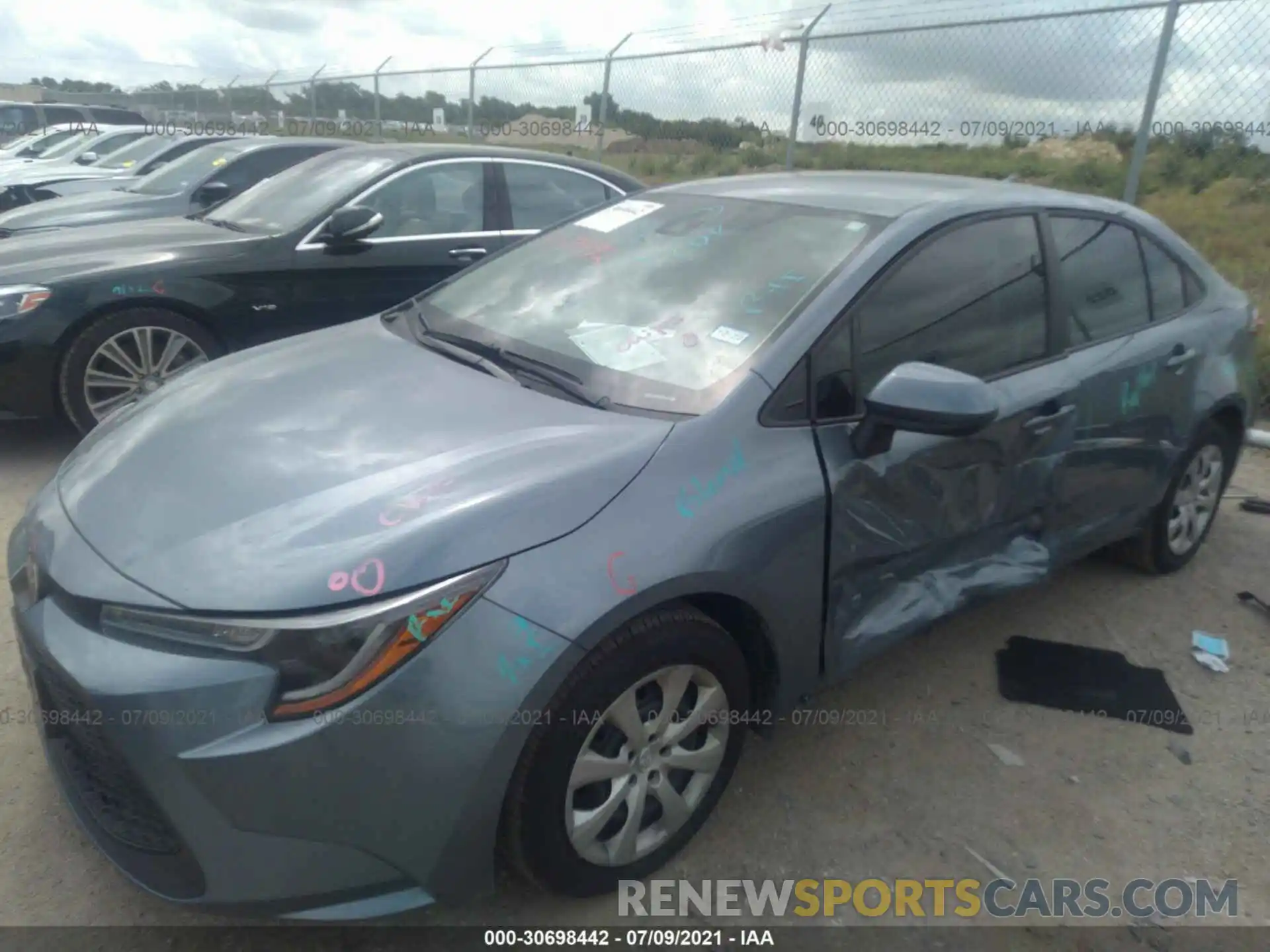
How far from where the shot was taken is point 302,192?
18.5ft

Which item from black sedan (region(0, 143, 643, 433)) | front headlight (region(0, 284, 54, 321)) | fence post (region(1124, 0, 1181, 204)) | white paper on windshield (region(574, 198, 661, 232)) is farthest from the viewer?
fence post (region(1124, 0, 1181, 204))

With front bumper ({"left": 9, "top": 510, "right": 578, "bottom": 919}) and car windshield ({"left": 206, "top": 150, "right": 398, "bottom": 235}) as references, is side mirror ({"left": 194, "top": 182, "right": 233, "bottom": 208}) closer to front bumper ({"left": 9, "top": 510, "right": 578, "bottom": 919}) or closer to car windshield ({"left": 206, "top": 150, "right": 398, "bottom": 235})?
car windshield ({"left": 206, "top": 150, "right": 398, "bottom": 235})

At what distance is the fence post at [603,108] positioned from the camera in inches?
453

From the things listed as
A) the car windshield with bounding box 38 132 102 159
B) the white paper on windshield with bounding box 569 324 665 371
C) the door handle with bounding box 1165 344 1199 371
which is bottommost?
the car windshield with bounding box 38 132 102 159

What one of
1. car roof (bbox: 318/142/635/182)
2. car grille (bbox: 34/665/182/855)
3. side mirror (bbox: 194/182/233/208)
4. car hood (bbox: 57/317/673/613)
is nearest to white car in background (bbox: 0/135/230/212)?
side mirror (bbox: 194/182/233/208)

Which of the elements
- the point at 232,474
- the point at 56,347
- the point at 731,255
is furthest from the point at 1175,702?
the point at 56,347

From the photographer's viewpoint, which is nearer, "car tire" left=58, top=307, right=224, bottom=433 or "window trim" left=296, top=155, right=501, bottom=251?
"car tire" left=58, top=307, right=224, bottom=433

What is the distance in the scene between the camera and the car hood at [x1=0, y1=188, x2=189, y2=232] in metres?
7.79

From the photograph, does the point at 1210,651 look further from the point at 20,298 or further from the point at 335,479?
the point at 20,298

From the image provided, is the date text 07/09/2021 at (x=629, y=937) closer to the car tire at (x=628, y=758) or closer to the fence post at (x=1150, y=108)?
the car tire at (x=628, y=758)

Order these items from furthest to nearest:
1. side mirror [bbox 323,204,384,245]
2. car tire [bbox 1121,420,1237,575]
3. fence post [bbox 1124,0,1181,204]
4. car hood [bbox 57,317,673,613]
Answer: fence post [bbox 1124,0,1181,204]
side mirror [bbox 323,204,384,245]
car tire [bbox 1121,420,1237,575]
car hood [bbox 57,317,673,613]

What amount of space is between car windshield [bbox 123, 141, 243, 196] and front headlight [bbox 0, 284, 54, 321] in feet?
15.6
